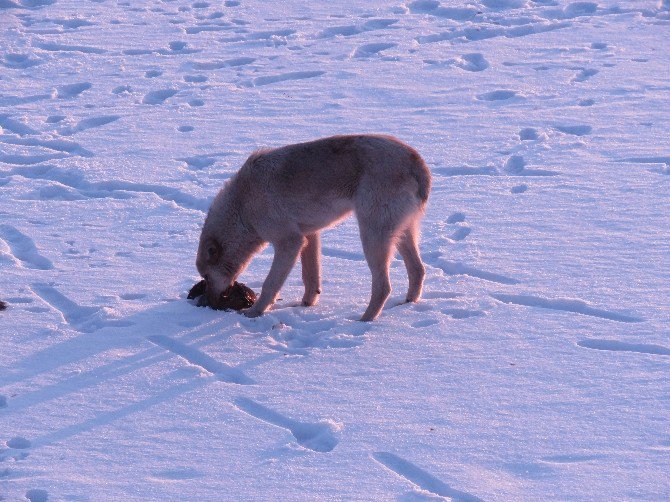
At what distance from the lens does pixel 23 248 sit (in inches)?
334

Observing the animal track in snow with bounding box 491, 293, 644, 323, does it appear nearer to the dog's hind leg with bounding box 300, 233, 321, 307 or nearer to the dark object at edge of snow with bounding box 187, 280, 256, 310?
the dog's hind leg with bounding box 300, 233, 321, 307

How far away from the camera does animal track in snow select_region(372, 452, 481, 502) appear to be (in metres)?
4.79

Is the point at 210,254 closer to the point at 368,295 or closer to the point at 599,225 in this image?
the point at 368,295

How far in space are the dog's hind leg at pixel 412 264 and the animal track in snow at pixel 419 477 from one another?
2.39 metres

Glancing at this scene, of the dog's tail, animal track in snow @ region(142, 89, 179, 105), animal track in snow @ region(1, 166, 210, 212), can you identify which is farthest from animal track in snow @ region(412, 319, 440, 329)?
animal track in snow @ region(142, 89, 179, 105)

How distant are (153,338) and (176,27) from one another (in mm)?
9793

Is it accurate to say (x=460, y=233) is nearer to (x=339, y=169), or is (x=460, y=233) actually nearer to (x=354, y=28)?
Result: (x=339, y=169)

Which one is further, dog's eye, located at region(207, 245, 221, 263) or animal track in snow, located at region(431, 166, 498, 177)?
animal track in snow, located at region(431, 166, 498, 177)

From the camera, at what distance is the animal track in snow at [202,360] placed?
618 centimetres

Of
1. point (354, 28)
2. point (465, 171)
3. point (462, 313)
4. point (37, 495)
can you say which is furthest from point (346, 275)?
point (354, 28)

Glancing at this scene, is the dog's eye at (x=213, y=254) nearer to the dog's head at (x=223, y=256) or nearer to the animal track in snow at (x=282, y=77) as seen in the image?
the dog's head at (x=223, y=256)

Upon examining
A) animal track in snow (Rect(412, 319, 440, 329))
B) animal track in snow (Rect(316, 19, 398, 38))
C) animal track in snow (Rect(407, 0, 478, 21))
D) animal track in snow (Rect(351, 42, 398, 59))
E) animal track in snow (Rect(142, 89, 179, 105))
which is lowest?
animal track in snow (Rect(412, 319, 440, 329))

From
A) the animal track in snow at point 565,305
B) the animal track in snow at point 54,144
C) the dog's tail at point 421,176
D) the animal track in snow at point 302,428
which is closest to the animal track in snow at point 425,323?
the animal track in snow at point 565,305

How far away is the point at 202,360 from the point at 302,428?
1.21 metres
